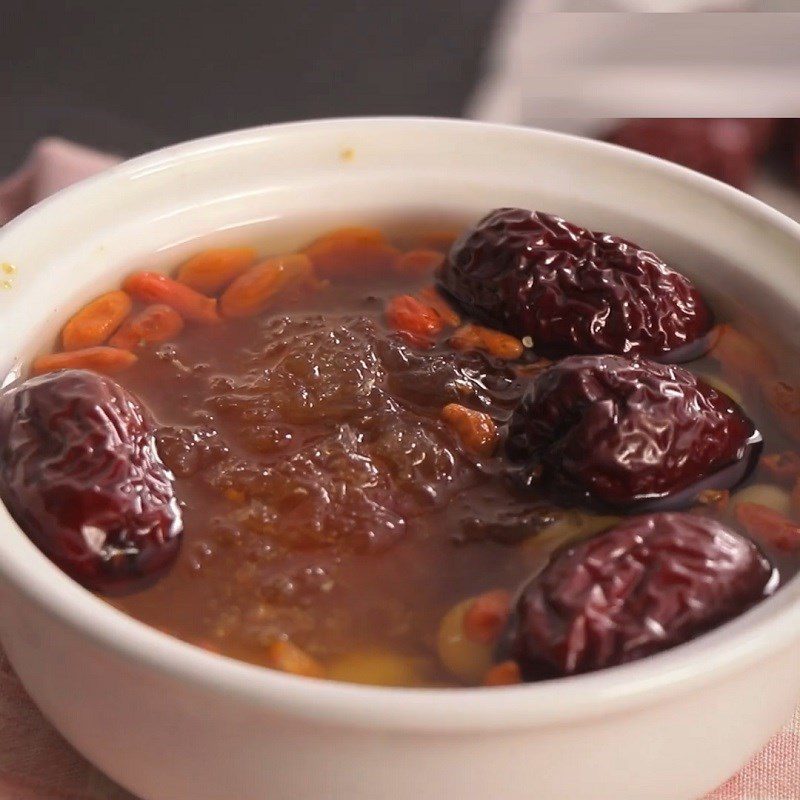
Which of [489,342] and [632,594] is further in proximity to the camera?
[489,342]

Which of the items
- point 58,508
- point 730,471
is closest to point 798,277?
point 730,471

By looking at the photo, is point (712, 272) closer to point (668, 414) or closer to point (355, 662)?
point (668, 414)

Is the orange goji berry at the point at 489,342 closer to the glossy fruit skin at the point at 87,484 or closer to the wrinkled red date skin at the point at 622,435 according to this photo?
the wrinkled red date skin at the point at 622,435

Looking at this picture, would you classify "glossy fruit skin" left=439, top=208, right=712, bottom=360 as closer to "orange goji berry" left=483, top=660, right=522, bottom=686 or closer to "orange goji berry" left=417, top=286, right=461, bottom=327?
"orange goji berry" left=417, top=286, right=461, bottom=327

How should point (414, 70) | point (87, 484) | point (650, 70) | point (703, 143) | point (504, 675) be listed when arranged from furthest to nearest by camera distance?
1. point (414, 70)
2. point (650, 70)
3. point (703, 143)
4. point (87, 484)
5. point (504, 675)

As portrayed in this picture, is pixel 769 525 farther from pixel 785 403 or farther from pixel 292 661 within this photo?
pixel 292 661

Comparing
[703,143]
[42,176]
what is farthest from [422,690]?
[703,143]

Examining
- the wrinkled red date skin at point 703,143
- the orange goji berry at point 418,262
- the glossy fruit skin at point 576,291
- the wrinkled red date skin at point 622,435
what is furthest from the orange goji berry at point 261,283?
the wrinkled red date skin at point 703,143

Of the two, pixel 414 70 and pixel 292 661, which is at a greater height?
pixel 292 661
